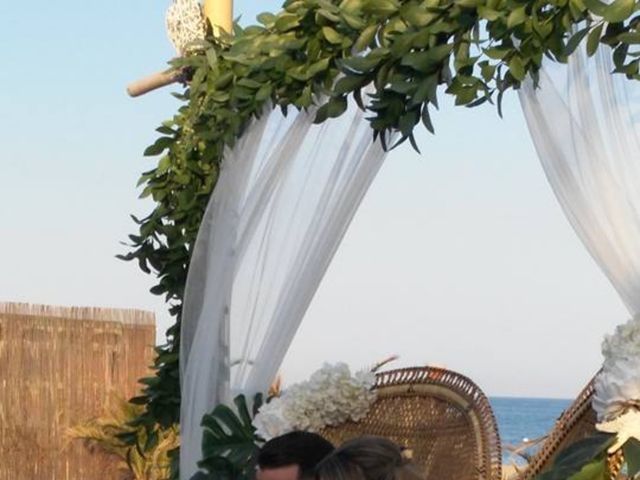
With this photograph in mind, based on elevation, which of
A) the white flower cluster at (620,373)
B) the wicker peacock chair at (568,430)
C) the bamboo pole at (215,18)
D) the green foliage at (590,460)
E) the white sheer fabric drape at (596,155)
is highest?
the bamboo pole at (215,18)

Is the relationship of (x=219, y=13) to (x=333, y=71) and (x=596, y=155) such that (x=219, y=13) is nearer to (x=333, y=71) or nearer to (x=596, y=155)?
(x=333, y=71)

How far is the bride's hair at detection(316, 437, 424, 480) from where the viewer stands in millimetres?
3172

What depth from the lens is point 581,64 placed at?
10.9 feet

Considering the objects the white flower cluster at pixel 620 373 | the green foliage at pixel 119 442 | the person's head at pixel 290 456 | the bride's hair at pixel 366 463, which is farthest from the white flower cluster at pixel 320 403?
the green foliage at pixel 119 442

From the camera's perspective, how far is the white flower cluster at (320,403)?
4402 mm

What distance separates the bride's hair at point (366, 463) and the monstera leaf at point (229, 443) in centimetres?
107

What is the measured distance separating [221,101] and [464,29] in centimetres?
111

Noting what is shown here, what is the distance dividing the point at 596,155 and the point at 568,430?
2.78ft

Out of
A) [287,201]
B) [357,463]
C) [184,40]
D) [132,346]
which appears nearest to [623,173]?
[357,463]

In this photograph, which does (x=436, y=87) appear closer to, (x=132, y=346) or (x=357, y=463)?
(x=357, y=463)

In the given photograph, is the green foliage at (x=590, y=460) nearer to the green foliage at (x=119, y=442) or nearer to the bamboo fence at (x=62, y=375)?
the green foliage at (x=119, y=442)

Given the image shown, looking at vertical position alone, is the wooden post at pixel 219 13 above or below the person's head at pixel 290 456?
above

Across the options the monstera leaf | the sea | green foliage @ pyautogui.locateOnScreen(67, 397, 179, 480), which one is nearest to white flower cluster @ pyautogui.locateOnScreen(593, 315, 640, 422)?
the monstera leaf

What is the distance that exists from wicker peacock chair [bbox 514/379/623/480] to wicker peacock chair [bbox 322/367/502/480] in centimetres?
45
